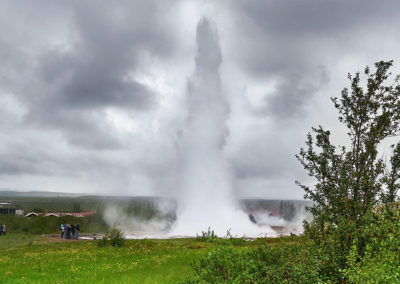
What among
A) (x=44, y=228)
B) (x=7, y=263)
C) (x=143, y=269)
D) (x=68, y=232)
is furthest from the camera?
(x=44, y=228)

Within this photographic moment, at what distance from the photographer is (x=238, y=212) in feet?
210

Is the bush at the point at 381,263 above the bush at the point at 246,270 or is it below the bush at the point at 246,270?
above

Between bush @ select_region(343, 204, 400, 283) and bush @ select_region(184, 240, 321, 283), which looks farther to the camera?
bush @ select_region(184, 240, 321, 283)

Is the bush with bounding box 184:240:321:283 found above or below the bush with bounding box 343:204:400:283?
below

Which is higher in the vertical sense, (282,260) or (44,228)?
(282,260)

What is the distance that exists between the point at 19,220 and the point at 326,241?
52.8m

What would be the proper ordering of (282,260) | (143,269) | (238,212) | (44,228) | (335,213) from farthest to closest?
(238,212)
(44,228)
(143,269)
(335,213)
(282,260)

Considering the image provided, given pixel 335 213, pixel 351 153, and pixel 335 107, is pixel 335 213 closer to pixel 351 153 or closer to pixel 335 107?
pixel 351 153

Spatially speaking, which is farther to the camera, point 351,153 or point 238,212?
point 238,212

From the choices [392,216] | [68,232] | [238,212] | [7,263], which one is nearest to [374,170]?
[392,216]

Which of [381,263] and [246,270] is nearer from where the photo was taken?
[381,263]

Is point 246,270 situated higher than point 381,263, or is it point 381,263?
point 381,263

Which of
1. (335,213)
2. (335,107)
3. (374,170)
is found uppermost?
(335,107)

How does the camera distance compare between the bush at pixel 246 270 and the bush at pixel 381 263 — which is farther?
the bush at pixel 246 270
